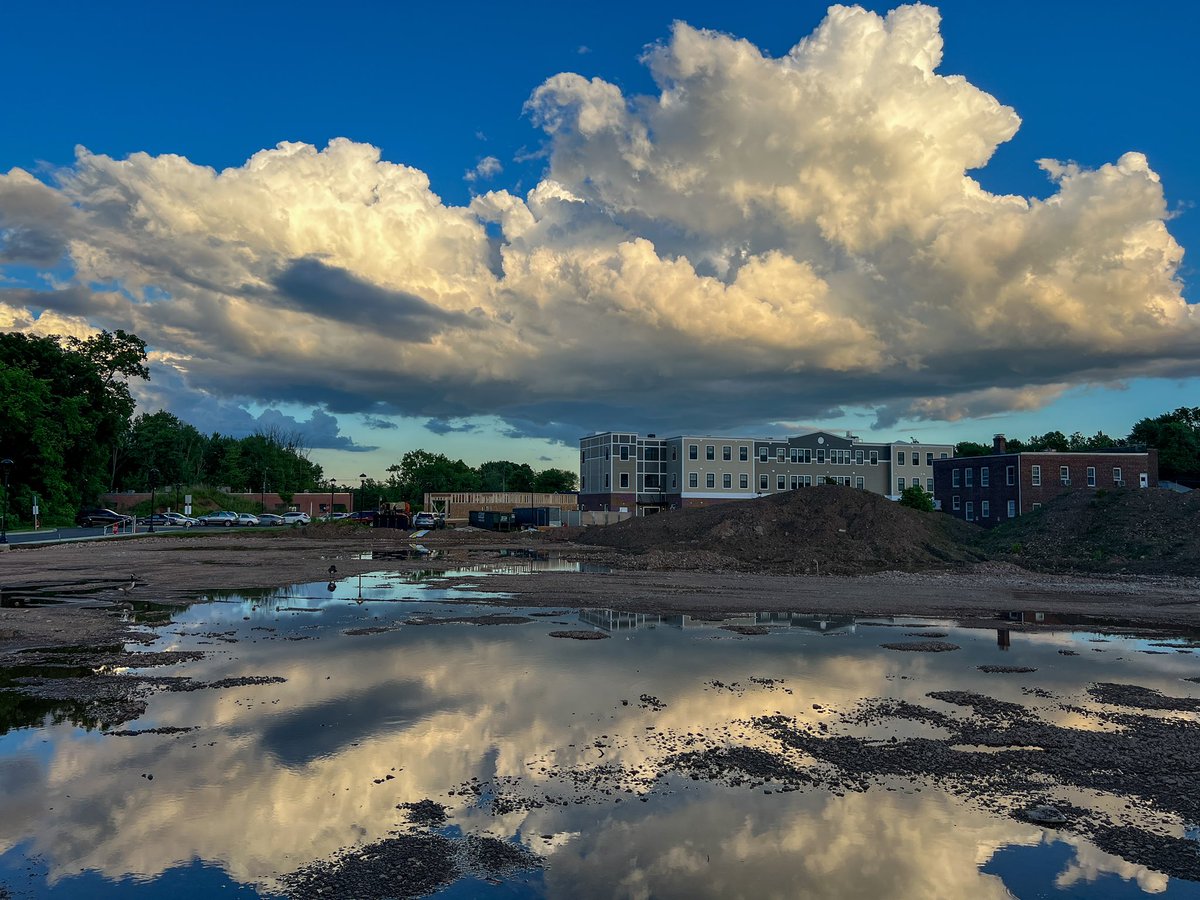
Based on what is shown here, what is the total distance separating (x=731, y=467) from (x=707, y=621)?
91521 millimetres

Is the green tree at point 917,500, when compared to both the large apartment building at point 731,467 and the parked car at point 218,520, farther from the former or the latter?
the parked car at point 218,520

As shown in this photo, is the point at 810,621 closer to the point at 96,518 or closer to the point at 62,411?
the point at 62,411

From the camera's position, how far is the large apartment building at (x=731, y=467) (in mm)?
112938

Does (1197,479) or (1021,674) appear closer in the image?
(1021,674)

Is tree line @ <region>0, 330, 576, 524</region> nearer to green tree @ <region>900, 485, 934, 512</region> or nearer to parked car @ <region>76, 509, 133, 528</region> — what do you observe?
parked car @ <region>76, 509, 133, 528</region>

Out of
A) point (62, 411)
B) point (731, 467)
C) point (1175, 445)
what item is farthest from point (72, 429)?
point (1175, 445)

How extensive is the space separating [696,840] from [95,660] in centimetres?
1408

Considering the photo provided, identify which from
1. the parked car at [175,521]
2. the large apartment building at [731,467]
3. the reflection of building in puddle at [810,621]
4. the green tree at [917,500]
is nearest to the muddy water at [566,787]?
the reflection of building in puddle at [810,621]

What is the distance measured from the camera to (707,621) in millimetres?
24266

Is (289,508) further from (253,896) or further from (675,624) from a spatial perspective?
(253,896)

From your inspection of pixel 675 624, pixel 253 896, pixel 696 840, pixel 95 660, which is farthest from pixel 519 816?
pixel 675 624

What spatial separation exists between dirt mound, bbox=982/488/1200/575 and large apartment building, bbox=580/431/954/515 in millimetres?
55408

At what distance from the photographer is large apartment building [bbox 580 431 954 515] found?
112938 millimetres

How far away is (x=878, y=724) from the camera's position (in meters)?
12.8
